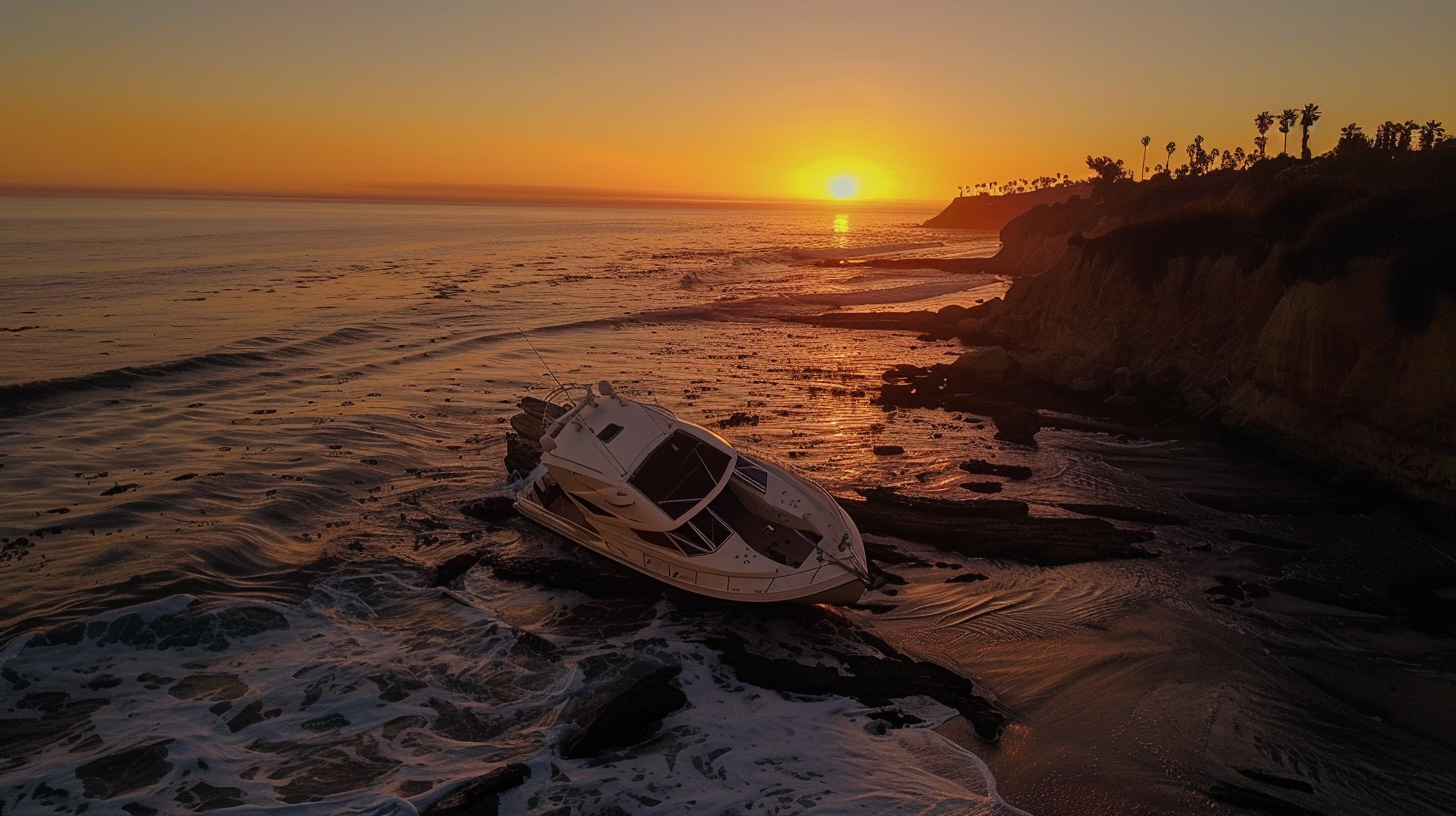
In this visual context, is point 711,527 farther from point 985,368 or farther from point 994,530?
point 985,368

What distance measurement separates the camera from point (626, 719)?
11.9 metres

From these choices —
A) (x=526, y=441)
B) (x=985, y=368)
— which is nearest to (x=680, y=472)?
(x=526, y=441)

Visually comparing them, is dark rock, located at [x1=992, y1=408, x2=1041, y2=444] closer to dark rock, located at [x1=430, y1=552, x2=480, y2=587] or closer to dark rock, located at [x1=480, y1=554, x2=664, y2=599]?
dark rock, located at [x1=480, y1=554, x2=664, y2=599]

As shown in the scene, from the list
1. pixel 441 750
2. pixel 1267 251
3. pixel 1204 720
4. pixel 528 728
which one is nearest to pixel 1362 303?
pixel 1267 251

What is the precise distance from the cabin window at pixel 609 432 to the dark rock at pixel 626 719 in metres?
5.94

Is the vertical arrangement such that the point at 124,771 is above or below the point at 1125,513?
below

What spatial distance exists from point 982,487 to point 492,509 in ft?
44.1

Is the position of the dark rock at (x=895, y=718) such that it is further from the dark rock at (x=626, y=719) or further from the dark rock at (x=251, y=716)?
the dark rock at (x=251, y=716)

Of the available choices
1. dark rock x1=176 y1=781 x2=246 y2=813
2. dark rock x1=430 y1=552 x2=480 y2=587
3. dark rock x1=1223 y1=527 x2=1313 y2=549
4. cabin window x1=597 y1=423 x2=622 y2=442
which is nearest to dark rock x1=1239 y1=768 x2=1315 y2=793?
dark rock x1=1223 y1=527 x2=1313 y2=549

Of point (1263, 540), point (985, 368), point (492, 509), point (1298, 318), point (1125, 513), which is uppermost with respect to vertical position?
point (1298, 318)

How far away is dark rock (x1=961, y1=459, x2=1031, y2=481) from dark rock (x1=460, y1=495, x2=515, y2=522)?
13179 mm

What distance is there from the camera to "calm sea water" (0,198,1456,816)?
36.0 ft

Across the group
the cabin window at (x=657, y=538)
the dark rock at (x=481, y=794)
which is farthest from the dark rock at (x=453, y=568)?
the dark rock at (x=481, y=794)

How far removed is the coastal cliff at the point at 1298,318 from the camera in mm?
19281
